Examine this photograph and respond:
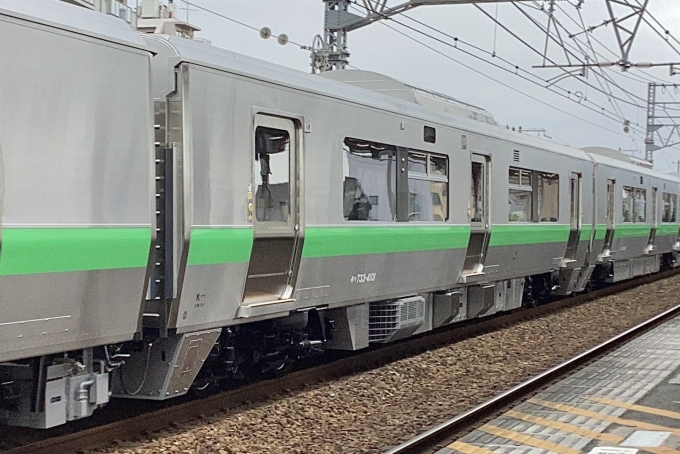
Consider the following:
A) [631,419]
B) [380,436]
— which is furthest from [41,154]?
[631,419]

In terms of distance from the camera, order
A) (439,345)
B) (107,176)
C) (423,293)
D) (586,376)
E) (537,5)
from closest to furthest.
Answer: (107,176) < (586,376) < (423,293) < (439,345) < (537,5)

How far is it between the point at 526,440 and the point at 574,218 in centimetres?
1123

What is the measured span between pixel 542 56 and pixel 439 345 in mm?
9401

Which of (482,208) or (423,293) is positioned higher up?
(482,208)

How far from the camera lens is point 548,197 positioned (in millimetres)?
16422

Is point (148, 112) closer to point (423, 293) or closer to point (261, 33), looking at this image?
point (423, 293)

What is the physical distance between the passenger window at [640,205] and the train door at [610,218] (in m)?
2.67

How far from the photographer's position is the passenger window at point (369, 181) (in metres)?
9.70

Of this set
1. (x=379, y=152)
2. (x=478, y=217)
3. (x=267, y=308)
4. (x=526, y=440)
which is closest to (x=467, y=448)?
(x=526, y=440)

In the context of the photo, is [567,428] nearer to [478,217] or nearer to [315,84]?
[315,84]

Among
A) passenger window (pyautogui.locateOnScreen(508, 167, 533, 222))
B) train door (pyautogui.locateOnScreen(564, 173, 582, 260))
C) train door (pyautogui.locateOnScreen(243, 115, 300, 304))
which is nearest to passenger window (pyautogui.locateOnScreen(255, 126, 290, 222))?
train door (pyautogui.locateOnScreen(243, 115, 300, 304))

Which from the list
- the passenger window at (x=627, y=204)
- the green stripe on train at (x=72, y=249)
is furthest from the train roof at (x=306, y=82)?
the passenger window at (x=627, y=204)

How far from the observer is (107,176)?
6312 millimetres

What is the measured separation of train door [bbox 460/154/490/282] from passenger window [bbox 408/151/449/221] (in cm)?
102
